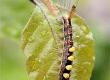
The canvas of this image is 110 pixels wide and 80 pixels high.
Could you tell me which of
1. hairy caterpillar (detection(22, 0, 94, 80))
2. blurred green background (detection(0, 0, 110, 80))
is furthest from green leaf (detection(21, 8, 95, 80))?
blurred green background (detection(0, 0, 110, 80))

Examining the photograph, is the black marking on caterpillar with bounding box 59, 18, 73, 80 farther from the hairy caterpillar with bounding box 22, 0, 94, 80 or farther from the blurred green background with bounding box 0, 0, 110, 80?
the blurred green background with bounding box 0, 0, 110, 80

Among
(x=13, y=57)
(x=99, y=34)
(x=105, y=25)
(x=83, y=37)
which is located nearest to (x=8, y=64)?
(x=13, y=57)

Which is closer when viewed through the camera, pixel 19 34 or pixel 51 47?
pixel 51 47

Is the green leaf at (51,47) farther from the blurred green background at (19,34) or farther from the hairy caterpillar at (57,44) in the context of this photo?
the blurred green background at (19,34)

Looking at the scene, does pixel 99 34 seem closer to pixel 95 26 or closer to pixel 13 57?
pixel 95 26

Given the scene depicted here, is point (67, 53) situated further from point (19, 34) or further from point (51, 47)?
point (19, 34)

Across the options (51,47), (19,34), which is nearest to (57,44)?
(51,47)
